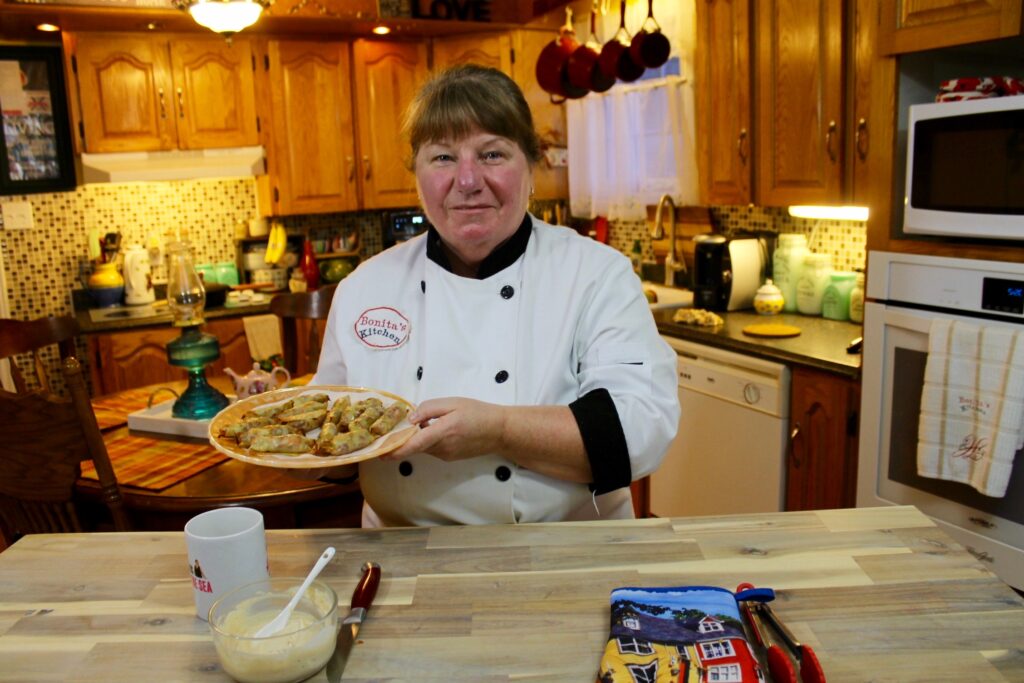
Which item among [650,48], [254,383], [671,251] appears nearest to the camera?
[254,383]

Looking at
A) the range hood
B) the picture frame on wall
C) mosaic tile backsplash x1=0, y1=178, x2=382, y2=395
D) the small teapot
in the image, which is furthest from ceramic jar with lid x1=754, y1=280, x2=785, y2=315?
the picture frame on wall

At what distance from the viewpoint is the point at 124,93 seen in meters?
4.08

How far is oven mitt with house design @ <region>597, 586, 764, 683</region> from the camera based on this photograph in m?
0.87

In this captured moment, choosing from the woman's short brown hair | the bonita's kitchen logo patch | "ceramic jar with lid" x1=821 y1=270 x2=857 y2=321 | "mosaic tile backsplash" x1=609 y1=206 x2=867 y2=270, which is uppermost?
the woman's short brown hair

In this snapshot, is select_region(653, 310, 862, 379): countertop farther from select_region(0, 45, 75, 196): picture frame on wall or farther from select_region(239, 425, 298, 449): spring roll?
select_region(0, 45, 75, 196): picture frame on wall

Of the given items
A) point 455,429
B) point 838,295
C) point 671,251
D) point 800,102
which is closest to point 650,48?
point 800,102

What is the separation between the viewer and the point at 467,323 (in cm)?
150

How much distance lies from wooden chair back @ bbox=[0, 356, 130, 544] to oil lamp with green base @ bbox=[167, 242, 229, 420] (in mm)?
454

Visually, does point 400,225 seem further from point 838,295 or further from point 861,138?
point 861,138

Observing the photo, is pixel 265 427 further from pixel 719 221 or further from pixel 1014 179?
pixel 719 221

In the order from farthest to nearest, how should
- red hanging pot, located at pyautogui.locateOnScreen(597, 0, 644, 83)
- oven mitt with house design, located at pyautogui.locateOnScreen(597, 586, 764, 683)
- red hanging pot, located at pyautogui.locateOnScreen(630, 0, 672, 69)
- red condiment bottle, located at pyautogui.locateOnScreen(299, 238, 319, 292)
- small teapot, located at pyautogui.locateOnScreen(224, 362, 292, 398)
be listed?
1. red condiment bottle, located at pyautogui.locateOnScreen(299, 238, 319, 292)
2. red hanging pot, located at pyautogui.locateOnScreen(597, 0, 644, 83)
3. red hanging pot, located at pyautogui.locateOnScreen(630, 0, 672, 69)
4. small teapot, located at pyautogui.locateOnScreen(224, 362, 292, 398)
5. oven mitt with house design, located at pyautogui.locateOnScreen(597, 586, 764, 683)

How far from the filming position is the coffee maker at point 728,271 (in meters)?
3.37

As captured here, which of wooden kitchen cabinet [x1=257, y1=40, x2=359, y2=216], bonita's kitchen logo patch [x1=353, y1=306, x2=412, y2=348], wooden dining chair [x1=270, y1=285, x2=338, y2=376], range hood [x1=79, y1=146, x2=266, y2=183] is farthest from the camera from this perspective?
wooden kitchen cabinet [x1=257, y1=40, x2=359, y2=216]

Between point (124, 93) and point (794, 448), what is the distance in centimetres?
344
